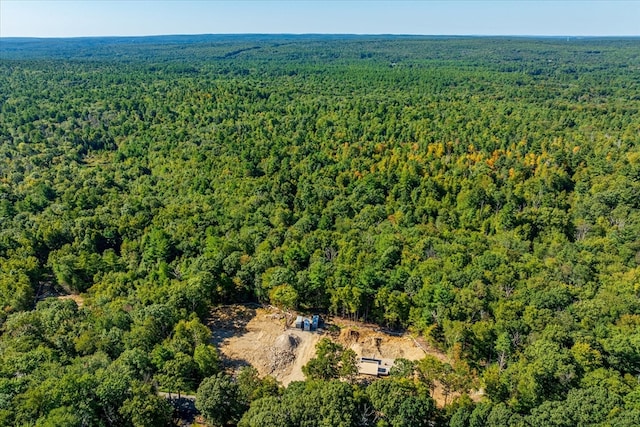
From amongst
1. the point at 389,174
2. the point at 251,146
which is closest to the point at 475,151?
the point at 389,174

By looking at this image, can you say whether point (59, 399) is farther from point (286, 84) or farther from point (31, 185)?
point (286, 84)

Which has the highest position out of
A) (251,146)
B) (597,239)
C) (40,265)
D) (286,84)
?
(286,84)

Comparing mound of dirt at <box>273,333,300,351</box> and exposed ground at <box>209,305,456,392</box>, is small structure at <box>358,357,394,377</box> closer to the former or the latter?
exposed ground at <box>209,305,456,392</box>

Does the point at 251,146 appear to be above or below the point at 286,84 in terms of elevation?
below

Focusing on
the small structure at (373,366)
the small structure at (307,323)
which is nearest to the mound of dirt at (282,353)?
the small structure at (307,323)

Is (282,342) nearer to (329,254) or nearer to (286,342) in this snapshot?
(286,342)

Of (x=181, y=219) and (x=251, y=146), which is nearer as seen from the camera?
(x=181, y=219)
